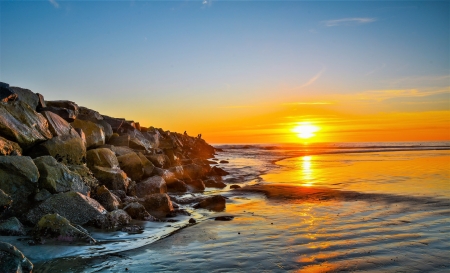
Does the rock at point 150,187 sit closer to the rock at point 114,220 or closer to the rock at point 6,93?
the rock at point 114,220

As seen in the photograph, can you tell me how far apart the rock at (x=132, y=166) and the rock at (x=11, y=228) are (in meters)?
6.39

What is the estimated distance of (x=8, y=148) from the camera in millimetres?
9469

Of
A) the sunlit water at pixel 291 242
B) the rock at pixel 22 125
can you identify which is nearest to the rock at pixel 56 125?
the rock at pixel 22 125

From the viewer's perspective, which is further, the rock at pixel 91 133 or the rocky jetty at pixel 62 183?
the rock at pixel 91 133

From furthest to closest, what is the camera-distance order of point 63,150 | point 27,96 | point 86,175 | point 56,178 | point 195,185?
point 195,185
point 27,96
point 63,150
point 86,175
point 56,178

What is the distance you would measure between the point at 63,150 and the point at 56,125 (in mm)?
1955

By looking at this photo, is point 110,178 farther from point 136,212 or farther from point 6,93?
point 6,93

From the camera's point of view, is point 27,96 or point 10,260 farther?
point 27,96

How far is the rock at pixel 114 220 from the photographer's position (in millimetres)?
8148

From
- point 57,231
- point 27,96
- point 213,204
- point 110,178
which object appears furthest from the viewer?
point 27,96

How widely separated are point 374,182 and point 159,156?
34.8 ft

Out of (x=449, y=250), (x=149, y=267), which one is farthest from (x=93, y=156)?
(x=449, y=250)

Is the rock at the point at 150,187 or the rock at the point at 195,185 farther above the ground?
the rock at the point at 150,187

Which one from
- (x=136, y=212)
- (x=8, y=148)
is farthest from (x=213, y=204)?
(x=8, y=148)
